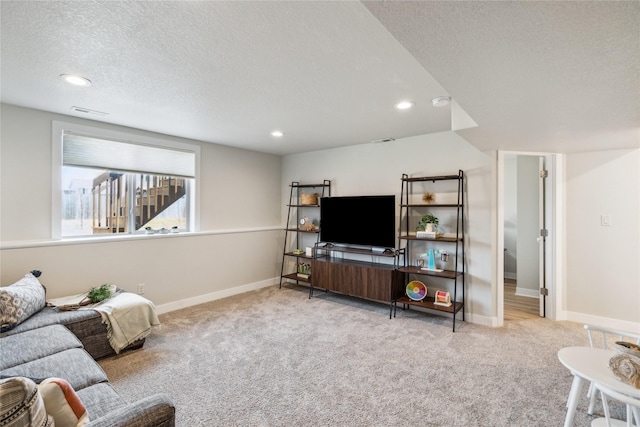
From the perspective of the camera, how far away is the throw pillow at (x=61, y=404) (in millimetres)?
1004

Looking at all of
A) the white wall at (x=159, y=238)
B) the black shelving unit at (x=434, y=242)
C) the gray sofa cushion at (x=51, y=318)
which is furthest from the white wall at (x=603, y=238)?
the gray sofa cushion at (x=51, y=318)

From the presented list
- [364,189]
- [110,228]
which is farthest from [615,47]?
[110,228]

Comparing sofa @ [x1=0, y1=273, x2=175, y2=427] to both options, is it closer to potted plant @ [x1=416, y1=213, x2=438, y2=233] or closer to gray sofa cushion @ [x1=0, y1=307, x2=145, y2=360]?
gray sofa cushion @ [x1=0, y1=307, x2=145, y2=360]

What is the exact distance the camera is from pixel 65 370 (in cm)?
168

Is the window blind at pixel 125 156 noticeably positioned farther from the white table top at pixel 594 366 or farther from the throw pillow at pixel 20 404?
the white table top at pixel 594 366

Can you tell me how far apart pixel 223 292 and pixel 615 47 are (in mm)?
4592

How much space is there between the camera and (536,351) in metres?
2.78

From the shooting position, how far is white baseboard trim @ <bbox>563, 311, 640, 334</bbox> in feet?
10.6

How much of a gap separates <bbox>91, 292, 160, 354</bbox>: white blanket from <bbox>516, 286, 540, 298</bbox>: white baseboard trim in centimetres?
502

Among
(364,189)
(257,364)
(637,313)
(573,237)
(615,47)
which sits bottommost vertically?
(257,364)

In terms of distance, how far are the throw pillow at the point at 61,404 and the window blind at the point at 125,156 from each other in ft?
9.79

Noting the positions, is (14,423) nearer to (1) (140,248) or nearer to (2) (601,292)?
(1) (140,248)

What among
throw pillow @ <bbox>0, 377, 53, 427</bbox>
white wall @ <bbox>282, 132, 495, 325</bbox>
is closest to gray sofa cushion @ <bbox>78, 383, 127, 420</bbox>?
throw pillow @ <bbox>0, 377, 53, 427</bbox>

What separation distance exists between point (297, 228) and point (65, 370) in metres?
3.63
